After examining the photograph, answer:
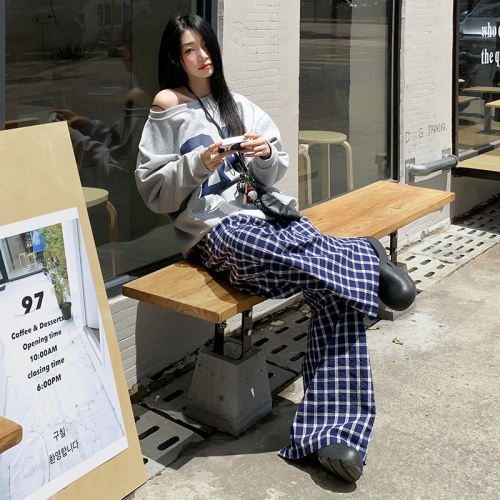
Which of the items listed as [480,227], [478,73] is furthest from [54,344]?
[478,73]

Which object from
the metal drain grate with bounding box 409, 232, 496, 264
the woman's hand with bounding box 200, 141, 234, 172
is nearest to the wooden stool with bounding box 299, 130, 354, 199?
the metal drain grate with bounding box 409, 232, 496, 264

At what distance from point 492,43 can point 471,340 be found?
3365 millimetres

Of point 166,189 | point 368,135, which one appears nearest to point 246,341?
point 166,189

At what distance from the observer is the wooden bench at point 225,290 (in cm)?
263

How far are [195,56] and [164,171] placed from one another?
493 mm

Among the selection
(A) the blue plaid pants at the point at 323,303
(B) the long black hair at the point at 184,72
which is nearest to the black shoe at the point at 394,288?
(A) the blue plaid pants at the point at 323,303

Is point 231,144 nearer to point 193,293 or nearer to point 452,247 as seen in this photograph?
point 193,293

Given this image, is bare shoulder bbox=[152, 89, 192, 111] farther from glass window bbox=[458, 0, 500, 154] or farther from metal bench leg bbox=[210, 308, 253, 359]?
glass window bbox=[458, 0, 500, 154]

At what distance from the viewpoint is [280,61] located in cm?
371

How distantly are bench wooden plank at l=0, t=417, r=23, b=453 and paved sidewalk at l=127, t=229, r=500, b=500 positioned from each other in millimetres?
930

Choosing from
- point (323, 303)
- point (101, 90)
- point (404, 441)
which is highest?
point (101, 90)

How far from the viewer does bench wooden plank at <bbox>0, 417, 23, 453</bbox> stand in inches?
65.1

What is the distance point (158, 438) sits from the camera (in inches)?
114

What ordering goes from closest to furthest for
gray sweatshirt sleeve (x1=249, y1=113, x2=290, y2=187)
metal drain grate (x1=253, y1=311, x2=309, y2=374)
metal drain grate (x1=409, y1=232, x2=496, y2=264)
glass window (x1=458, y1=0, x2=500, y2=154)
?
gray sweatshirt sleeve (x1=249, y1=113, x2=290, y2=187)
metal drain grate (x1=253, y1=311, x2=309, y2=374)
metal drain grate (x1=409, y1=232, x2=496, y2=264)
glass window (x1=458, y1=0, x2=500, y2=154)
